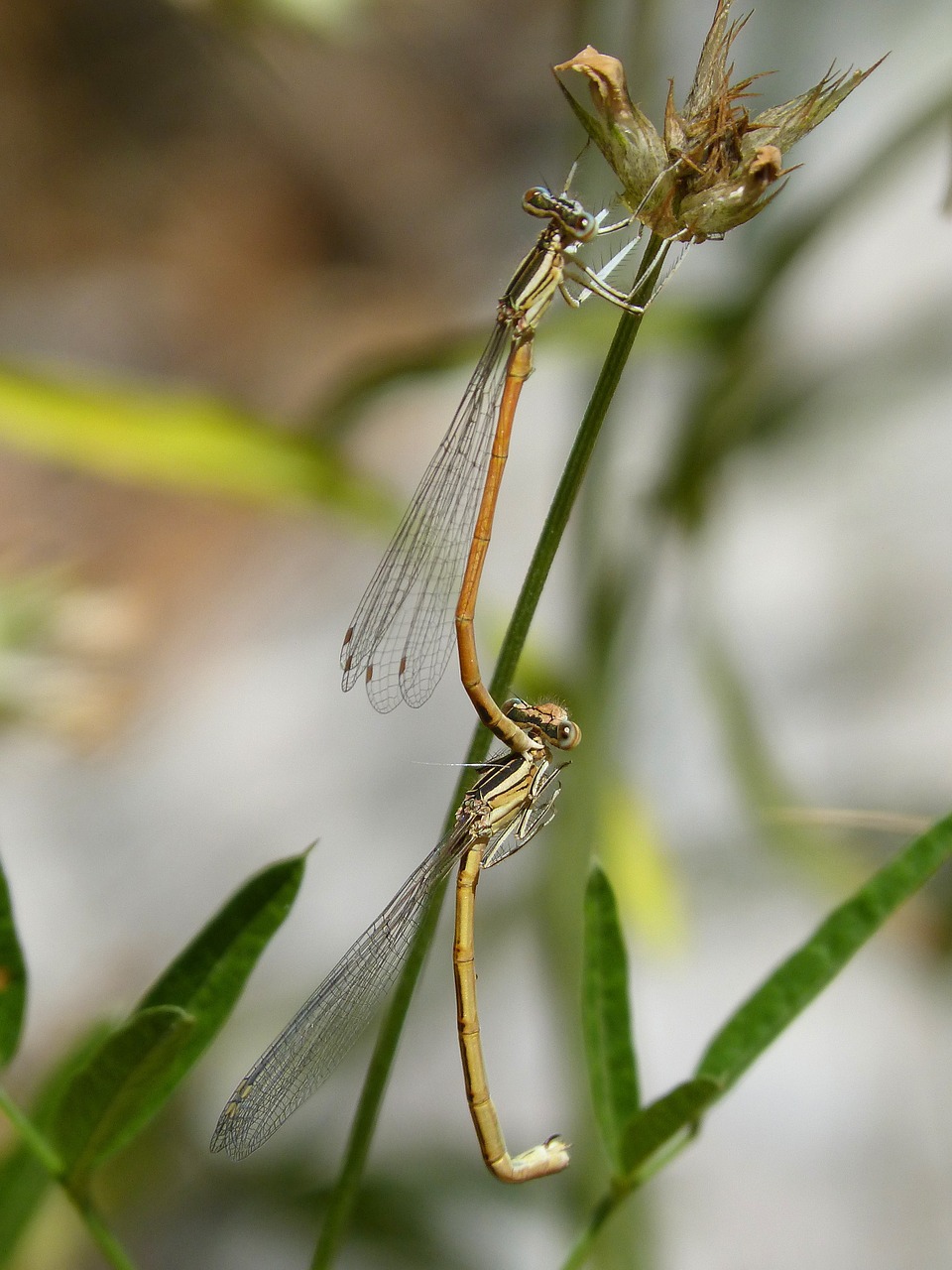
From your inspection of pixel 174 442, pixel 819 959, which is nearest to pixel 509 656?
pixel 819 959

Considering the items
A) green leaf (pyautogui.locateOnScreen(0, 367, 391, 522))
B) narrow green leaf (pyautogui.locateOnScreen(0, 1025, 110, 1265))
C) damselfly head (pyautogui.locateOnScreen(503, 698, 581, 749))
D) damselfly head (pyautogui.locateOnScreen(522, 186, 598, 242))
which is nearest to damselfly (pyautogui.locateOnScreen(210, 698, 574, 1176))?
damselfly head (pyautogui.locateOnScreen(503, 698, 581, 749))

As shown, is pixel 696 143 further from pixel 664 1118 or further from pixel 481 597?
pixel 481 597

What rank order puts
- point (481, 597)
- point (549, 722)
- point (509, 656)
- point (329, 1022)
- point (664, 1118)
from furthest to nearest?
point (481, 597), point (329, 1022), point (549, 722), point (664, 1118), point (509, 656)

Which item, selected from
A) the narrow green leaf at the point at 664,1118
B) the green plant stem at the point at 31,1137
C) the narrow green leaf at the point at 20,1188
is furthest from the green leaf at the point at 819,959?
the narrow green leaf at the point at 20,1188

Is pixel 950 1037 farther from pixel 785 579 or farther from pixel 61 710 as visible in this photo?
pixel 61 710

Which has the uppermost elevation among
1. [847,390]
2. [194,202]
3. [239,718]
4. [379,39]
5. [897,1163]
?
[379,39]

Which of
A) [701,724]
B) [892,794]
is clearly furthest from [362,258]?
[892,794]
